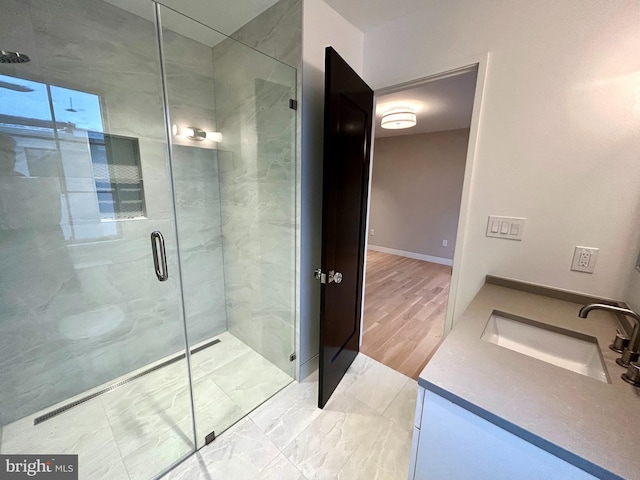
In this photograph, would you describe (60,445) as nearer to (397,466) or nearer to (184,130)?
(397,466)

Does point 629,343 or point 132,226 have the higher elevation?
point 132,226

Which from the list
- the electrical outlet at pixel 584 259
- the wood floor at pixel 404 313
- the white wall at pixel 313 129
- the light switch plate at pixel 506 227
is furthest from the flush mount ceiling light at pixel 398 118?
the electrical outlet at pixel 584 259

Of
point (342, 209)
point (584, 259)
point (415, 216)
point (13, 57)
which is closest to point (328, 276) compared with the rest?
point (342, 209)

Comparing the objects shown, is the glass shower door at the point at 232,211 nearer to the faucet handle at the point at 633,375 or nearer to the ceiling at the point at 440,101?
the ceiling at the point at 440,101

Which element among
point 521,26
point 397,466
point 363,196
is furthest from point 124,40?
point 397,466

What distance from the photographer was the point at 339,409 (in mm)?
1665

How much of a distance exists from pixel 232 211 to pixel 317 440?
1750 mm

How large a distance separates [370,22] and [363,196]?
3.81 feet

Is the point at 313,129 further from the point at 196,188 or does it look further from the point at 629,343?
the point at 629,343

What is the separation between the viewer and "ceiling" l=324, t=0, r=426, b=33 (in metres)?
1.52

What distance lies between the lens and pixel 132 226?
6.05 feet

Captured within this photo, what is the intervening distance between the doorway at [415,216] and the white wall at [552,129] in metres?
0.23

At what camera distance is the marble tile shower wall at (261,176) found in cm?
165

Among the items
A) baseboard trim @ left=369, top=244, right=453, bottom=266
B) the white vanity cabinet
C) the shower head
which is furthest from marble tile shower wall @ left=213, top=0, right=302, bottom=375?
baseboard trim @ left=369, top=244, right=453, bottom=266
